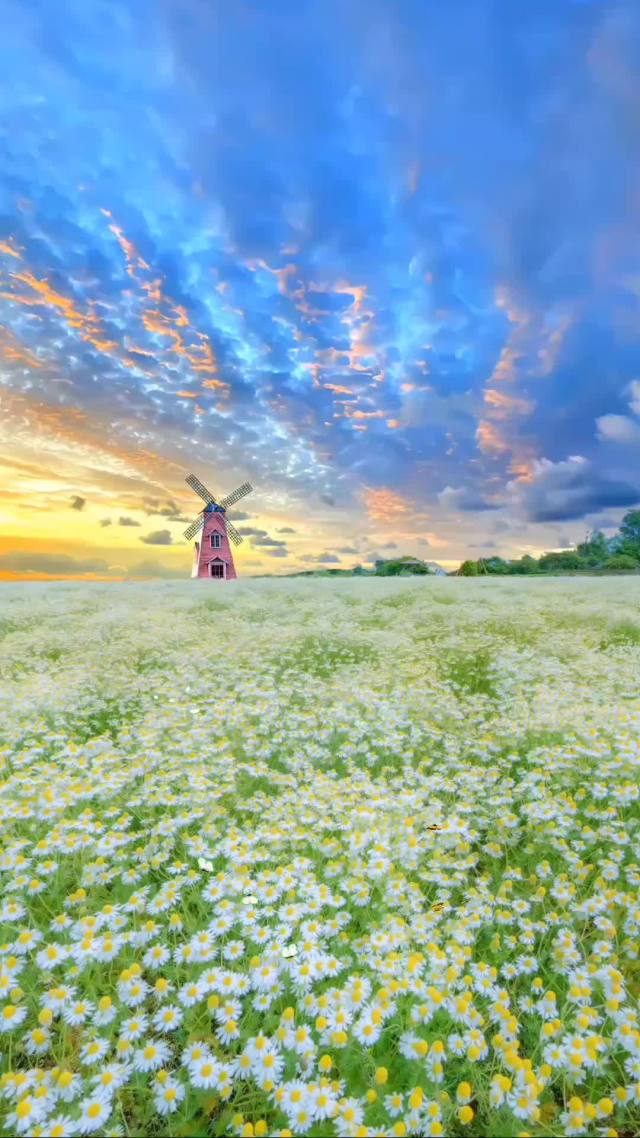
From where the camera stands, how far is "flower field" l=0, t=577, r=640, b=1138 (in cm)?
→ 314

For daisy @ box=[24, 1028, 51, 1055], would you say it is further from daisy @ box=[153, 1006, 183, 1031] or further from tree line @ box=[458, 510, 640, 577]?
tree line @ box=[458, 510, 640, 577]

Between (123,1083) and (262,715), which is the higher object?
(262,715)

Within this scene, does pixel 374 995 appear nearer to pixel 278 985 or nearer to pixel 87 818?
pixel 278 985

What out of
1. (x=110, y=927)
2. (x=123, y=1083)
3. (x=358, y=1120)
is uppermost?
(x=110, y=927)

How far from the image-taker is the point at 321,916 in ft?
14.2

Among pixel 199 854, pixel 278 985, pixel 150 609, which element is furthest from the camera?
pixel 150 609

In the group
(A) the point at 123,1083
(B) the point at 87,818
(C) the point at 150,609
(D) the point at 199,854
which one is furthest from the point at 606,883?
(C) the point at 150,609

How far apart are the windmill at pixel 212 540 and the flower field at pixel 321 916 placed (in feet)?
167

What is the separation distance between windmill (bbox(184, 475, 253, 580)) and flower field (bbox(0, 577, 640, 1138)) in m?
51.0

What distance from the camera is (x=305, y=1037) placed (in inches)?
125

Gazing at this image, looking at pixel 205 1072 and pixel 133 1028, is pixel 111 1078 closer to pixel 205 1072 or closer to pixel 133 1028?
pixel 133 1028

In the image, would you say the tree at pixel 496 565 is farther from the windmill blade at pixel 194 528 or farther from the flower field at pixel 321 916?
the flower field at pixel 321 916

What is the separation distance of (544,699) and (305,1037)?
280 inches

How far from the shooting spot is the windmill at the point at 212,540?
6028 cm
